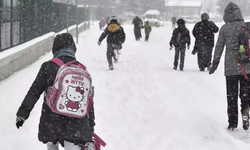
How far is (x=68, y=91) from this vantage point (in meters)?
3.24

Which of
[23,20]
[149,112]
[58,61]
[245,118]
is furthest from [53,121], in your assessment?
[23,20]

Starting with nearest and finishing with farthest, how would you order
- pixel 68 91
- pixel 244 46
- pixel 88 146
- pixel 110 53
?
pixel 68 91
pixel 88 146
pixel 244 46
pixel 110 53

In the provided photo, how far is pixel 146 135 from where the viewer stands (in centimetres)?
588

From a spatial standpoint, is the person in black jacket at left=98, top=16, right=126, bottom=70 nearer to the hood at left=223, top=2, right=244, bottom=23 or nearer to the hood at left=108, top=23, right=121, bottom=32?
the hood at left=108, top=23, right=121, bottom=32

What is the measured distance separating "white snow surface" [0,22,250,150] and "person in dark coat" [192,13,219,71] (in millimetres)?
685

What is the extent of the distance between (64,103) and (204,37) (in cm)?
921

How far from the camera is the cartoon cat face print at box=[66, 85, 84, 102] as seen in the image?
3.24m

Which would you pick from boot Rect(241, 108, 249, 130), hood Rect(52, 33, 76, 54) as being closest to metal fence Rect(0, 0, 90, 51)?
boot Rect(241, 108, 249, 130)

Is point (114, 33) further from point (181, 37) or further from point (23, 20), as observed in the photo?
point (23, 20)

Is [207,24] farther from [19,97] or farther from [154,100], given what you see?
[19,97]

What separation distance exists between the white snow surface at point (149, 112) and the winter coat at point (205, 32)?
1.06 m

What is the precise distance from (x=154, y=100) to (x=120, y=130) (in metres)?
2.32

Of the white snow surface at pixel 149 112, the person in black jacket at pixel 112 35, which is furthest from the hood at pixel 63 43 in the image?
the person in black jacket at pixel 112 35

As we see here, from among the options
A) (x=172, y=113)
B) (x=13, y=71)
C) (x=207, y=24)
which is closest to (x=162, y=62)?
(x=207, y=24)
